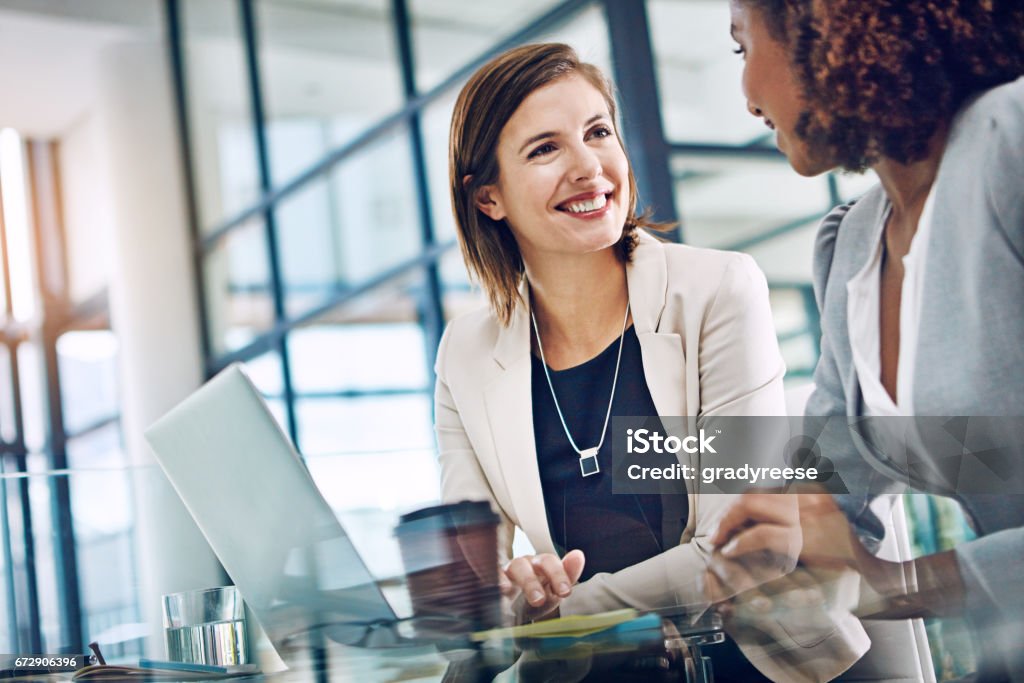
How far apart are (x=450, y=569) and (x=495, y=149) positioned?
69 cm

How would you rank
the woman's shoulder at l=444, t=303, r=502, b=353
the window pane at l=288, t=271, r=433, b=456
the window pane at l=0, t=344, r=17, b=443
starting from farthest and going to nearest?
the window pane at l=0, t=344, r=17, b=443 → the window pane at l=288, t=271, r=433, b=456 → the woman's shoulder at l=444, t=303, r=502, b=353

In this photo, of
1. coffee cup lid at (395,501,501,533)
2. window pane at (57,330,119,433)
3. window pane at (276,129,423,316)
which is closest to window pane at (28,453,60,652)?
coffee cup lid at (395,501,501,533)

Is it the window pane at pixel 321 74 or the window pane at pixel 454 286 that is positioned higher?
the window pane at pixel 321 74

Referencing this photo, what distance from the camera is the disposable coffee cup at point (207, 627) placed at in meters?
1.46

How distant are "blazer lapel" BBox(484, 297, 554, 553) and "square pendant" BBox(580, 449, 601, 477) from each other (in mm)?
74

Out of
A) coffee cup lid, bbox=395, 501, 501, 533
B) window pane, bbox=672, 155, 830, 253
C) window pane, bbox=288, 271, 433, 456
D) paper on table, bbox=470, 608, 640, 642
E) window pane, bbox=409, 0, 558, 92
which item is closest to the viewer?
paper on table, bbox=470, 608, 640, 642

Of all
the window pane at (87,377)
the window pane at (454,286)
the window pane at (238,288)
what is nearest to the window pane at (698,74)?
the window pane at (454,286)

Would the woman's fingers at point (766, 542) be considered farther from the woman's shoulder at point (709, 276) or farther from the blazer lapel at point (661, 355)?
the woman's shoulder at point (709, 276)

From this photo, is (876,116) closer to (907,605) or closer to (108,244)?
(907,605)

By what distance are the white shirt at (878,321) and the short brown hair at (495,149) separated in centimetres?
36

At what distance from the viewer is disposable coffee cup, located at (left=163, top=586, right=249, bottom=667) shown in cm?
146

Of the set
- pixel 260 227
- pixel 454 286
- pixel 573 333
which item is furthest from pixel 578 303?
pixel 260 227

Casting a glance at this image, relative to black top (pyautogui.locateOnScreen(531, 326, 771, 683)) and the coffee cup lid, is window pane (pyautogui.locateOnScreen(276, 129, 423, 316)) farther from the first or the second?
the coffee cup lid

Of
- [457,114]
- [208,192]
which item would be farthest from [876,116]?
[208,192]
